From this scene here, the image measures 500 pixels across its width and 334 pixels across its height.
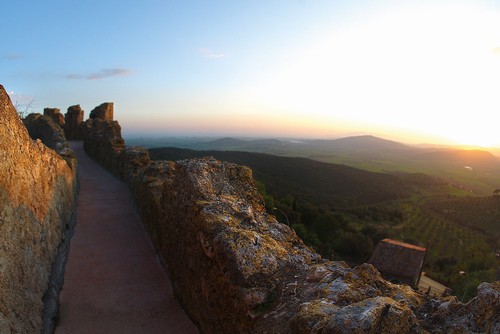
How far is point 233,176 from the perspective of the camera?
7.32 metres

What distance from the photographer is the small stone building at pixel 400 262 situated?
2945 cm

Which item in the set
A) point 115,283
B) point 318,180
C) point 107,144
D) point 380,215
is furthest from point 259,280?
point 318,180

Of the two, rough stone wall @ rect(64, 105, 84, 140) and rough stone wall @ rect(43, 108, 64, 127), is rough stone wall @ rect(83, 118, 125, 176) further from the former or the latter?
rough stone wall @ rect(43, 108, 64, 127)

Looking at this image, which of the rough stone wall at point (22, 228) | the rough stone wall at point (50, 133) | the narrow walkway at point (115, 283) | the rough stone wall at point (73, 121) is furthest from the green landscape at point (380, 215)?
the rough stone wall at point (73, 121)

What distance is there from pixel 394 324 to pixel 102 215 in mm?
10490

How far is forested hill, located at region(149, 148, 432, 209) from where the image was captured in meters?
67.8

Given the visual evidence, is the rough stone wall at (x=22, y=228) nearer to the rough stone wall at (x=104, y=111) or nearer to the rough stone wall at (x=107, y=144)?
the rough stone wall at (x=107, y=144)

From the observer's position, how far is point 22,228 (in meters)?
5.50

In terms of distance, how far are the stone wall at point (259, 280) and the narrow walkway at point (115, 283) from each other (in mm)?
458

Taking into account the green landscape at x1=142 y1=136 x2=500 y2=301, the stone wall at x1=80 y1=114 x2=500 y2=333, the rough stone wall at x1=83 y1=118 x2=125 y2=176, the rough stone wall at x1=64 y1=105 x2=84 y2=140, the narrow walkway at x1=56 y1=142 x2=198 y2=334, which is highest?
the rough stone wall at x1=64 y1=105 x2=84 y2=140

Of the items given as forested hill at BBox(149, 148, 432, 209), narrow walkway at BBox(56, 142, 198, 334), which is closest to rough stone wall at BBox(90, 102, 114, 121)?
narrow walkway at BBox(56, 142, 198, 334)

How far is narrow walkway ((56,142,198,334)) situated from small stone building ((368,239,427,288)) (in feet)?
83.4

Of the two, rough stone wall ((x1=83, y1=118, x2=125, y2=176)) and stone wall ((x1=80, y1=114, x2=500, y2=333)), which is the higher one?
rough stone wall ((x1=83, y1=118, x2=125, y2=176))

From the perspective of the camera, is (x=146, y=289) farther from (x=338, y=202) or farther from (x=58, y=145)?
(x=338, y=202)
